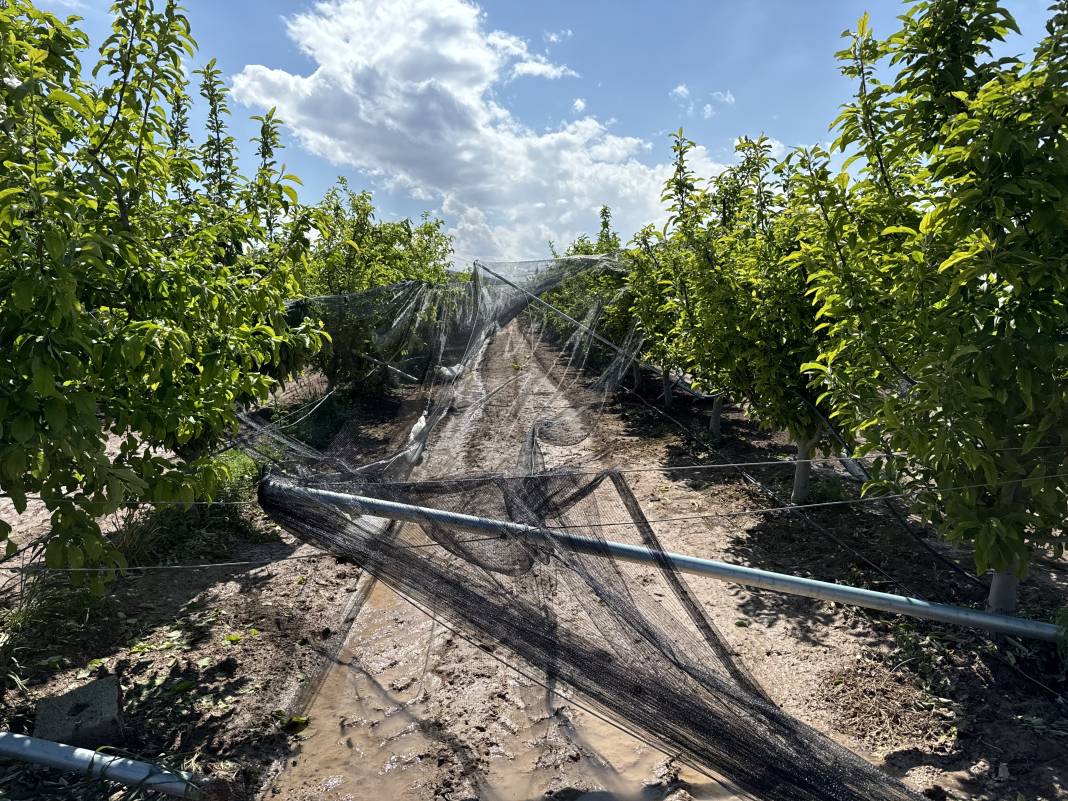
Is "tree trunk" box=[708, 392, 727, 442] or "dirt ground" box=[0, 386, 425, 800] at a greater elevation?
"tree trunk" box=[708, 392, 727, 442]

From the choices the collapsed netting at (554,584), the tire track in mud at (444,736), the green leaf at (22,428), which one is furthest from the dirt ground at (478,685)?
the green leaf at (22,428)

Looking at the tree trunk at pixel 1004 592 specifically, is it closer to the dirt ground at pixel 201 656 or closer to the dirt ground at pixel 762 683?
the dirt ground at pixel 762 683

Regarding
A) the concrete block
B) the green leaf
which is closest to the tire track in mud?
the concrete block

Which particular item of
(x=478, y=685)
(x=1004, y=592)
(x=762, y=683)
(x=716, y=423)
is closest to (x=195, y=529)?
(x=478, y=685)

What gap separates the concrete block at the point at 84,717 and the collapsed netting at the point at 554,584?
117 cm

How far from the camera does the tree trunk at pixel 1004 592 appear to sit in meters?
3.70

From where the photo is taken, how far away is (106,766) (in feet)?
8.66

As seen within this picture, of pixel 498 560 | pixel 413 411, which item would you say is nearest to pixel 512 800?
pixel 498 560

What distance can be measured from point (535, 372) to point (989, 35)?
182 inches

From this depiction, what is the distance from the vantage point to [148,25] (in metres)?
2.95

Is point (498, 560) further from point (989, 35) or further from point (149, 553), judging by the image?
point (989, 35)

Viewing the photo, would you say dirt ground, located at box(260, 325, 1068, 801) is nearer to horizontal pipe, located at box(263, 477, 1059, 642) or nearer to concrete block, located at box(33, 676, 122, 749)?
horizontal pipe, located at box(263, 477, 1059, 642)

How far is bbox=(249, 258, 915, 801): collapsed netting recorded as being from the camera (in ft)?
8.75

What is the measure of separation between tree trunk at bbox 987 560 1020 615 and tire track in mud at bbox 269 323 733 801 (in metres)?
2.17
